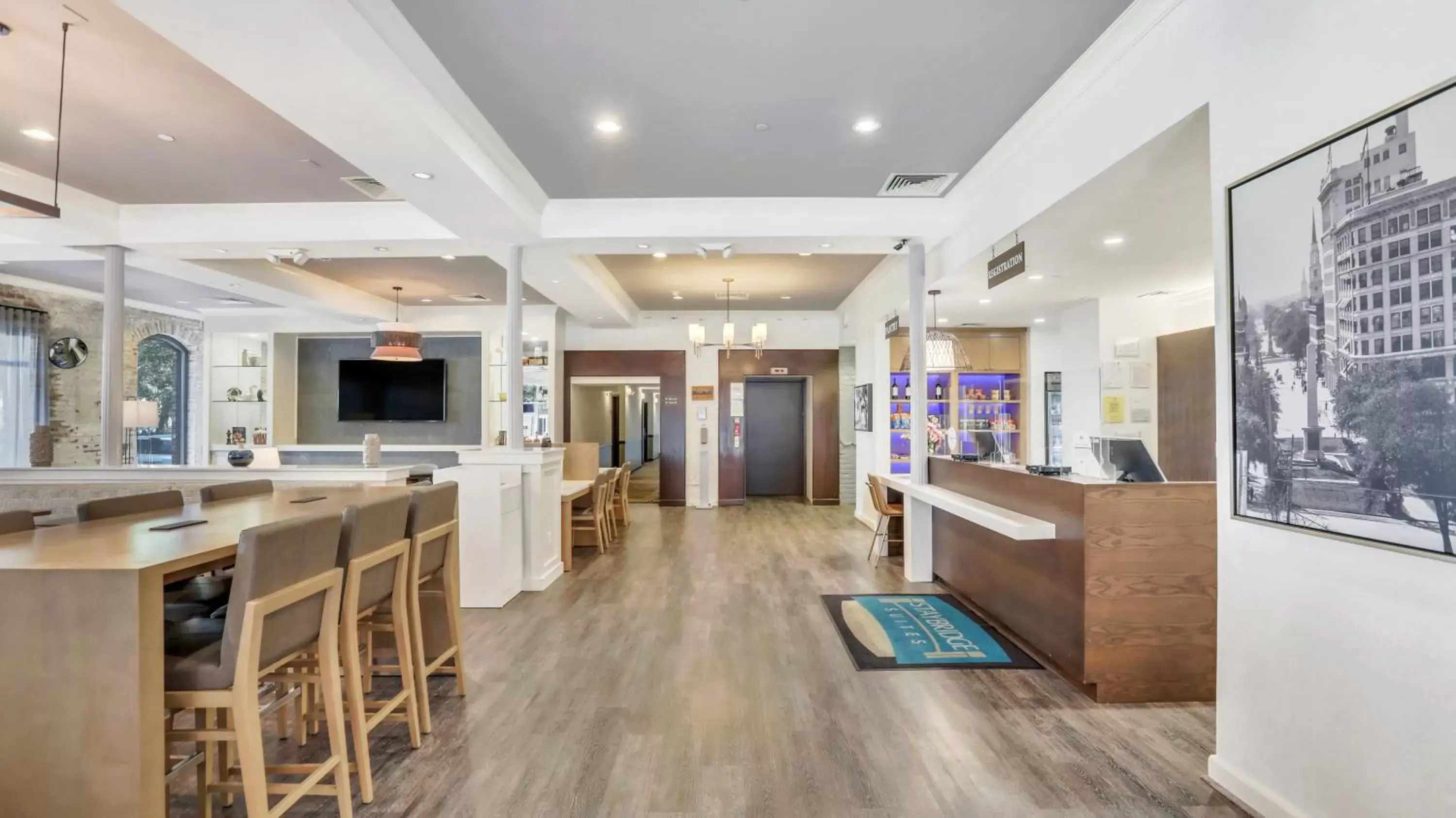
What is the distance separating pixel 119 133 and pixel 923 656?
586 cm

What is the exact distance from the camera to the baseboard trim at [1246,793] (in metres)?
2.19

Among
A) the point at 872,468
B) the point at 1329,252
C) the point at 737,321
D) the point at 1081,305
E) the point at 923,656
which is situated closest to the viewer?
the point at 1329,252

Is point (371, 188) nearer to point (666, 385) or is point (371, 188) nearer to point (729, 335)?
point (729, 335)

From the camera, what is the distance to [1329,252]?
198 centimetres

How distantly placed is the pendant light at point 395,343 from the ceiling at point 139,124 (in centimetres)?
241

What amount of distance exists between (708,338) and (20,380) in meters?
8.39

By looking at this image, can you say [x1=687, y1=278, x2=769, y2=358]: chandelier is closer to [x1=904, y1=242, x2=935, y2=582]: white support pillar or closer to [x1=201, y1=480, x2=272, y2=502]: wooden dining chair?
[x1=904, y1=242, x2=935, y2=582]: white support pillar

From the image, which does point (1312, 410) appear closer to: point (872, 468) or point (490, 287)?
point (872, 468)

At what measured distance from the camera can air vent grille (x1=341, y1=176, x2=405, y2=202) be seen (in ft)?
15.5

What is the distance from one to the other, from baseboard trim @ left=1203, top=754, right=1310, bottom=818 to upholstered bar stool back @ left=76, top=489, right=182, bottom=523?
4569 mm

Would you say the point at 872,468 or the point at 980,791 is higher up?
the point at 872,468

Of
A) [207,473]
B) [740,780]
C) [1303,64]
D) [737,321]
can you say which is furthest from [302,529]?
[737,321]

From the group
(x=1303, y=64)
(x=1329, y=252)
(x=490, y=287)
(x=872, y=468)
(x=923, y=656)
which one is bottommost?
(x=923, y=656)

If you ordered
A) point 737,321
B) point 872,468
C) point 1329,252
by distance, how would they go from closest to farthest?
point 1329,252 < point 872,468 < point 737,321
